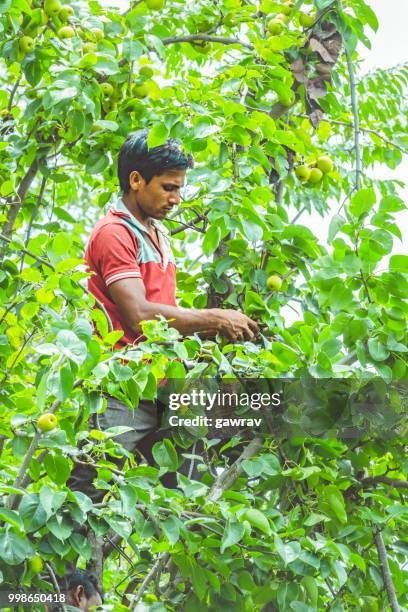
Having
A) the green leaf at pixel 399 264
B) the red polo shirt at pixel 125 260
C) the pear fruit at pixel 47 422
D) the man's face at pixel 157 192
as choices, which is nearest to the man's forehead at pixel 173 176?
the man's face at pixel 157 192

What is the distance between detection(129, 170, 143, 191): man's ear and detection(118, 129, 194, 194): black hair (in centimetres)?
1

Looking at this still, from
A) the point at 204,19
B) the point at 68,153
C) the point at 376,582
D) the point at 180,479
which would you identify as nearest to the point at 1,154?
the point at 68,153

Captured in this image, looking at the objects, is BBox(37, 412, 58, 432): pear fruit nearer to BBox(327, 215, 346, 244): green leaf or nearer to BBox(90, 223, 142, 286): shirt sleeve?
BBox(90, 223, 142, 286): shirt sleeve

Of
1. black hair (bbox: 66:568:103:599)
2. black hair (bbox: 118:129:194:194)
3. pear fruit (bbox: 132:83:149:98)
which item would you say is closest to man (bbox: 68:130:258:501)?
black hair (bbox: 118:129:194:194)

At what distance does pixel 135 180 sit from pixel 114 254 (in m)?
0.37

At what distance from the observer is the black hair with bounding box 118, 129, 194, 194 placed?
3068 millimetres

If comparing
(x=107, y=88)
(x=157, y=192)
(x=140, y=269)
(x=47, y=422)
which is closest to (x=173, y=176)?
(x=157, y=192)

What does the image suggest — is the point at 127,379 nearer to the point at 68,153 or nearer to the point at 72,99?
the point at 72,99

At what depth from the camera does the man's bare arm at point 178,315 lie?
2752 mm

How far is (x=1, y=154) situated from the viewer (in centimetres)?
356

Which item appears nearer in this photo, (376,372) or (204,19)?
(376,372)

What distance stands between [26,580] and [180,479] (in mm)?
433

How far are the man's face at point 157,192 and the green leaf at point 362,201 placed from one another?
77cm

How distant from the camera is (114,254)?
2.83 metres
